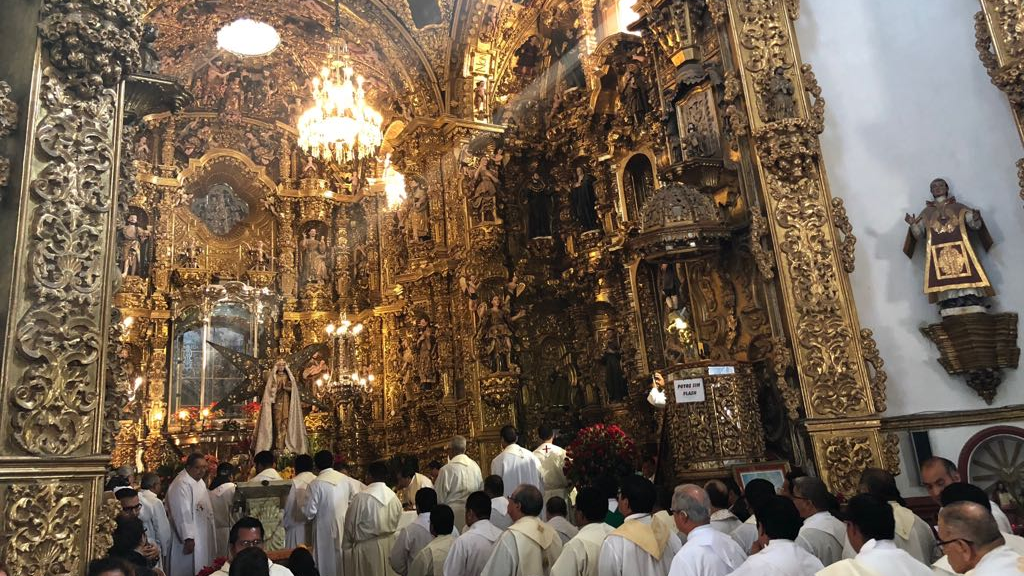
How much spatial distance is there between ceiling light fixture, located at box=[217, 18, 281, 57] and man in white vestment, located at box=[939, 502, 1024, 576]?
51.8ft

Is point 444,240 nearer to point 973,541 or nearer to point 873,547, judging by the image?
point 873,547

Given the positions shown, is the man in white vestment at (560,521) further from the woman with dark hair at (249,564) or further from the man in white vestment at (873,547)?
the woman with dark hair at (249,564)

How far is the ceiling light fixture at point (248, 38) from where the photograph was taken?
15766mm

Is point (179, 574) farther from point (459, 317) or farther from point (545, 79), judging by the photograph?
point (545, 79)

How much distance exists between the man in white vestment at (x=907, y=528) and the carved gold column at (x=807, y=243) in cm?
236

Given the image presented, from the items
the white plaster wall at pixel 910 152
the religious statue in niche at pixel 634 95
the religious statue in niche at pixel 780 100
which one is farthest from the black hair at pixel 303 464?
the religious statue in niche at pixel 634 95

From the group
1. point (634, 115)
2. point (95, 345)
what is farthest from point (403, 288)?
point (95, 345)

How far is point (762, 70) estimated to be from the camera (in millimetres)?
7762

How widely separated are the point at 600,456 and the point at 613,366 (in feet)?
16.0

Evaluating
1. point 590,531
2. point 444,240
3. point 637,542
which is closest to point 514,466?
point 590,531

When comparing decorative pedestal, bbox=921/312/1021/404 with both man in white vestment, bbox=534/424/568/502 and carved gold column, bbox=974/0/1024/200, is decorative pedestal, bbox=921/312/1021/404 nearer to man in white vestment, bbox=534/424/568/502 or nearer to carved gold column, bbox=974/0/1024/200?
carved gold column, bbox=974/0/1024/200

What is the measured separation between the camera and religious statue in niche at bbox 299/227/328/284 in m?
17.7

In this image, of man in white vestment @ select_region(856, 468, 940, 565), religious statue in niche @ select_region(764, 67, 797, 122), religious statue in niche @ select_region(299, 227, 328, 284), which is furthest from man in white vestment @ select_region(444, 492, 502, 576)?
religious statue in niche @ select_region(299, 227, 328, 284)

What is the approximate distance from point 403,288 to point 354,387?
7.48 ft
